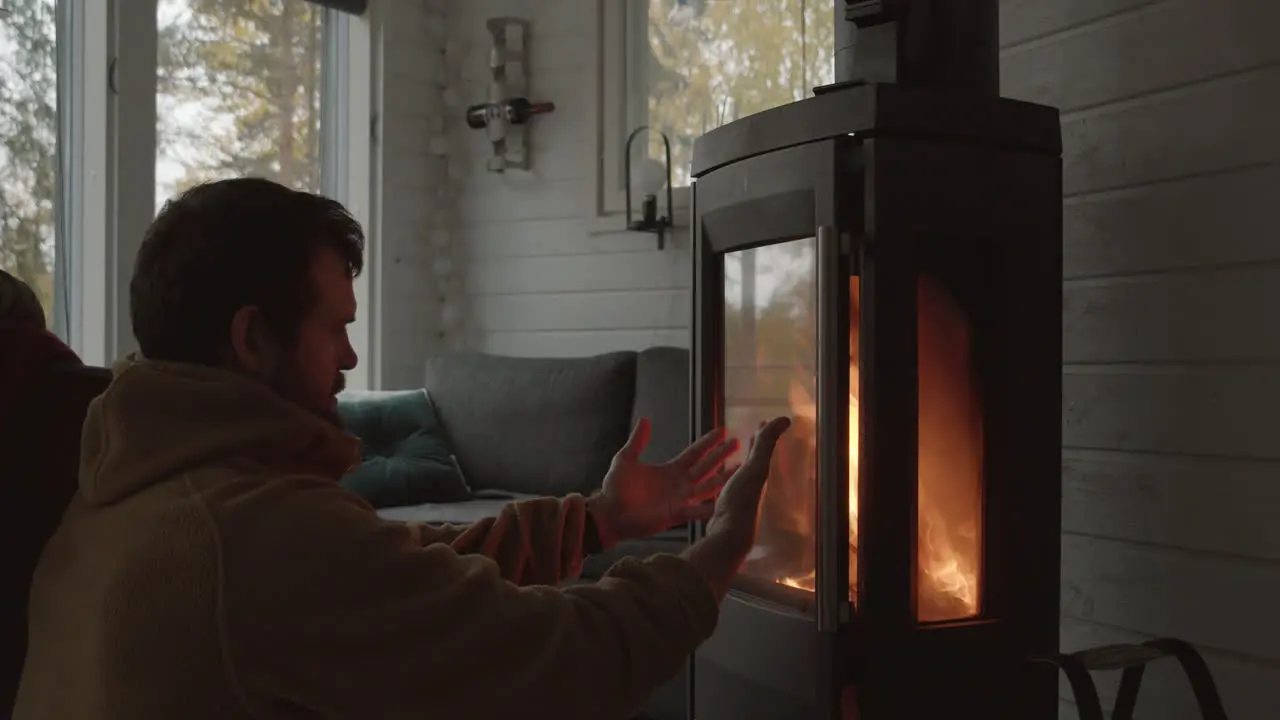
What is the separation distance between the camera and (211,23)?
11.8 ft

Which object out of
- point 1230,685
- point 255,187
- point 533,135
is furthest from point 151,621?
point 533,135

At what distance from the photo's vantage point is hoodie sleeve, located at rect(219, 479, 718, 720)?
2.95 ft

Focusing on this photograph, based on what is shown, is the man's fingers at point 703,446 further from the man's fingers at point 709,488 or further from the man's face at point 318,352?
the man's face at point 318,352

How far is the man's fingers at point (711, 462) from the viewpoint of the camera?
1525mm

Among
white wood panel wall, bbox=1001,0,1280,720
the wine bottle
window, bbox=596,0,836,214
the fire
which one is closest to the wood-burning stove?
the fire

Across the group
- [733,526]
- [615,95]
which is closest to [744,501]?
[733,526]

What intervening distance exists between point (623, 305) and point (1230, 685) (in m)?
2.17

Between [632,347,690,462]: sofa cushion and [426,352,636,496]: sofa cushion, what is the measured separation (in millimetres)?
84

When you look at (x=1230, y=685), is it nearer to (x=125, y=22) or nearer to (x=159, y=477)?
(x=159, y=477)

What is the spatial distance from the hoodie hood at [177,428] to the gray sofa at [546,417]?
1930mm

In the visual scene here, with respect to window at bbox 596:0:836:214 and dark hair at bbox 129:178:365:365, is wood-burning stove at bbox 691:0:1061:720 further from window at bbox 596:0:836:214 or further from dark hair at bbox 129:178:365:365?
window at bbox 596:0:836:214

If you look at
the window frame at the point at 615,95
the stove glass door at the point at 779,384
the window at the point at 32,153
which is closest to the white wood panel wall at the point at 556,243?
the window frame at the point at 615,95

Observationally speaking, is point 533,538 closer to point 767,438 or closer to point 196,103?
point 767,438

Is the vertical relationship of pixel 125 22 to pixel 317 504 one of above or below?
above
